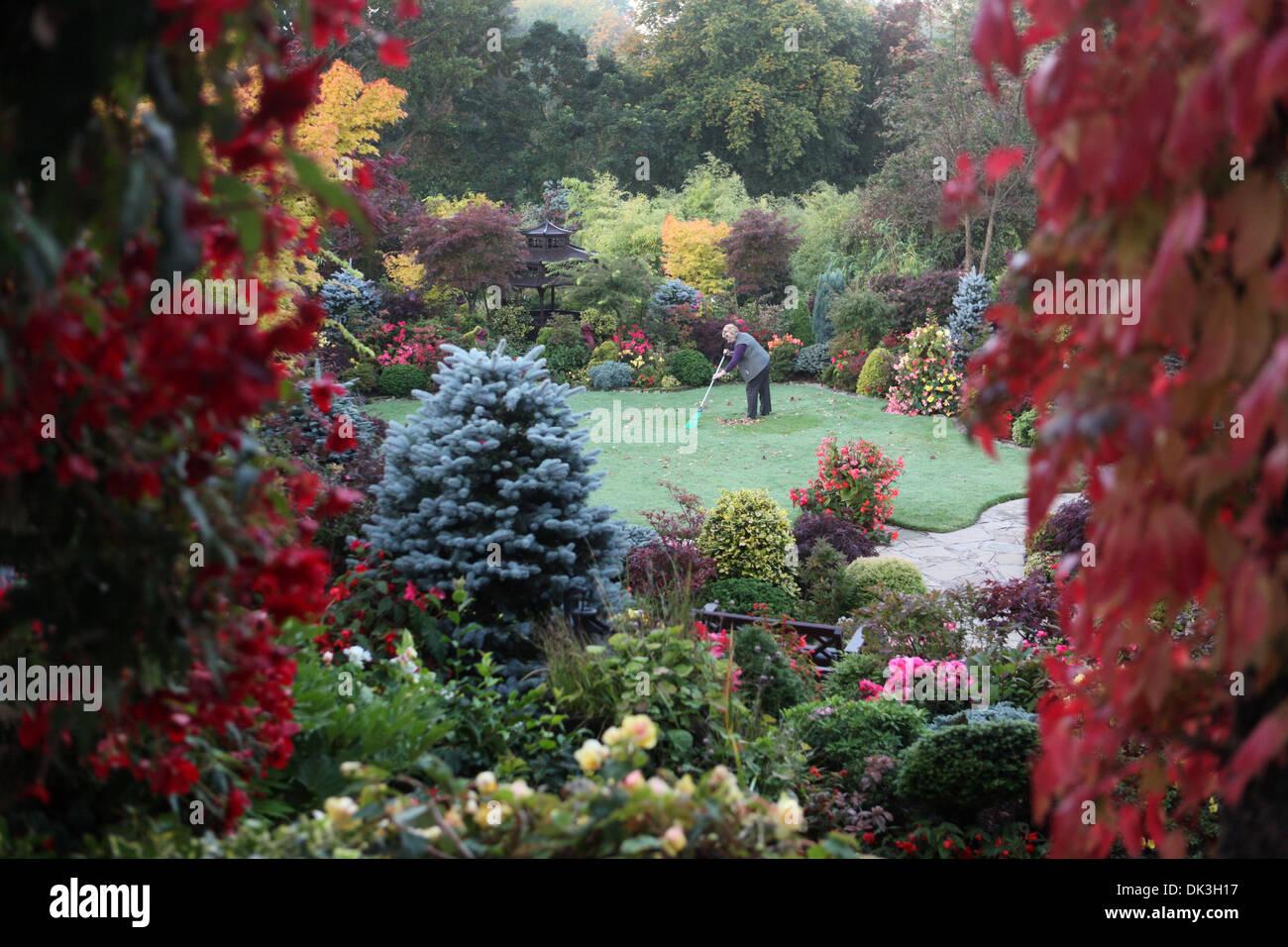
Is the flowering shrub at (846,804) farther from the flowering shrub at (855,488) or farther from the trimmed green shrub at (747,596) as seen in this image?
the flowering shrub at (855,488)

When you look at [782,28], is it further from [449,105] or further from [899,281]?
[899,281]

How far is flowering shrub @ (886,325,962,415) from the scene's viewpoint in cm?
1362

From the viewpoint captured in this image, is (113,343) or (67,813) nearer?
(113,343)

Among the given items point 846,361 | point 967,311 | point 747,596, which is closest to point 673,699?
point 747,596

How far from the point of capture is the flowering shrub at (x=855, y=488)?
27.8ft

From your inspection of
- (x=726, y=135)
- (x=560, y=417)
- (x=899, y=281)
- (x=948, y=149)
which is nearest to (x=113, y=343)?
(x=560, y=417)

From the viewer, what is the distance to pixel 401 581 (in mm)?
4395

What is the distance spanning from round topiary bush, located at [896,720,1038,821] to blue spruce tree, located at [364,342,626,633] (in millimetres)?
1593

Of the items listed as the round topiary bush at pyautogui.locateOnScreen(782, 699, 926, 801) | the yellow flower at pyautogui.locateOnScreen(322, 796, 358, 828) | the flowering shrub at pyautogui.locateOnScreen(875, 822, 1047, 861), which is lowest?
the flowering shrub at pyautogui.locateOnScreen(875, 822, 1047, 861)

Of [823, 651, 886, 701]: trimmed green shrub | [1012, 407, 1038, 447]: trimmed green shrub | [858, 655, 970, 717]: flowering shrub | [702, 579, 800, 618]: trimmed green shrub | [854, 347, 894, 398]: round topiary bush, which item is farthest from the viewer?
[854, 347, 894, 398]: round topiary bush

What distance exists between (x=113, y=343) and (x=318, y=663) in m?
2.22

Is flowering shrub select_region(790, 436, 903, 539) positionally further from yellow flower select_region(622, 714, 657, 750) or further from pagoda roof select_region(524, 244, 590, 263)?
pagoda roof select_region(524, 244, 590, 263)

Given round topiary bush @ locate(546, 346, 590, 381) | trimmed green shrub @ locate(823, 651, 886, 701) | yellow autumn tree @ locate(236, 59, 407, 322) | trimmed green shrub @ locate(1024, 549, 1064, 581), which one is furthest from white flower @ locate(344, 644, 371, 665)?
round topiary bush @ locate(546, 346, 590, 381)

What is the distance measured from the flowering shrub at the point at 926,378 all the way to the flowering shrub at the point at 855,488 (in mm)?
5450
